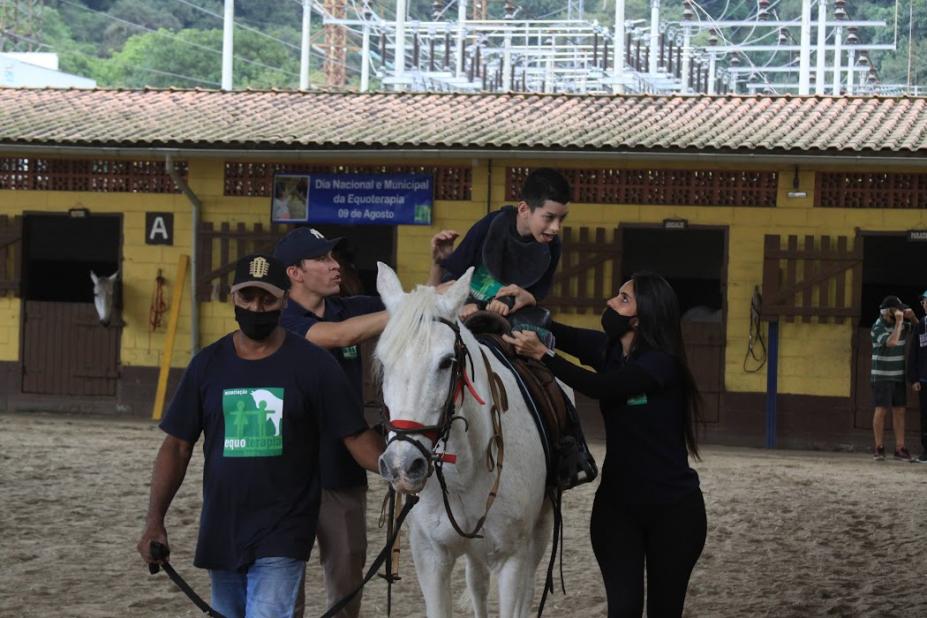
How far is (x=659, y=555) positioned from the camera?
539cm

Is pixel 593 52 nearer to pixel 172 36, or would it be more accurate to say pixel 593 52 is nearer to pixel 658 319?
pixel 172 36

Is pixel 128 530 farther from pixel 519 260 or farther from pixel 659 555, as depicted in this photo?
pixel 659 555

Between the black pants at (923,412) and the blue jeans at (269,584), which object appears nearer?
the blue jeans at (269,584)

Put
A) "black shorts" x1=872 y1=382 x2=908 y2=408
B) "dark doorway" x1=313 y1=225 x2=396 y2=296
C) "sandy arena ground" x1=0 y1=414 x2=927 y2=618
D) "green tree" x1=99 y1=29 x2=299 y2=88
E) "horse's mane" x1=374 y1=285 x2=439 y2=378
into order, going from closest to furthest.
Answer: "horse's mane" x1=374 y1=285 x2=439 y2=378
"sandy arena ground" x1=0 y1=414 x2=927 y2=618
"black shorts" x1=872 y1=382 x2=908 y2=408
"dark doorway" x1=313 y1=225 x2=396 y2=296
"green tree" x1=99 y1=29 x2=299 y2=88

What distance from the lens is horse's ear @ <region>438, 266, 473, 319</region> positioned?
16.1ft

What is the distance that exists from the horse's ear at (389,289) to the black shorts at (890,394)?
453 inches

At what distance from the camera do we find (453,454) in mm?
5117

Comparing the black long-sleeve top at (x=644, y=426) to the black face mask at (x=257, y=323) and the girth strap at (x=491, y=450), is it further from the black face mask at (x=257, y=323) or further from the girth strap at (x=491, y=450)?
the black face mask at (x=257, y=323)

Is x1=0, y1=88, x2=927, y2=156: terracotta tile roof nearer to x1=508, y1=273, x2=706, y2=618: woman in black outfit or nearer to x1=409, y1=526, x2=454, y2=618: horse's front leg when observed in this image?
x1=508, y1=273, x2=706, y2=618: woman in black outfit

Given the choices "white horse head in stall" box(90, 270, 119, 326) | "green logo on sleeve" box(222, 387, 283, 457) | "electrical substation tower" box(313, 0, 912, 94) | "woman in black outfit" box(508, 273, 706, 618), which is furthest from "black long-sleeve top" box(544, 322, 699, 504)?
"electrical substation tower" box(313, 0, 912, 94)

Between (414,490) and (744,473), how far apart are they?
9814mm

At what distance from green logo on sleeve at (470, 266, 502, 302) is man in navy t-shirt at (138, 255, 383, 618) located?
1585mm

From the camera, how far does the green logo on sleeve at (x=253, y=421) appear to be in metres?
4.50

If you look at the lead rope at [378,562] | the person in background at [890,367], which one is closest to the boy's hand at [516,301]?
the lead rope at [378,562]
